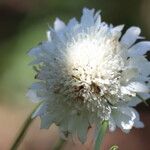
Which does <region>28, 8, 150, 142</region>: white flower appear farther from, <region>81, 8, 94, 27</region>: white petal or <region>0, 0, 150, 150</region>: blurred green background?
<region>0, 0, 150, 150</region>: blurred green background

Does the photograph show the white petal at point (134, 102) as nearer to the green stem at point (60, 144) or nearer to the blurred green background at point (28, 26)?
the green stem at point (60, 144)

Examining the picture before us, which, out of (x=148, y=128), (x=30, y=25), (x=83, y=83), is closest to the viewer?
(x=83, y=83)

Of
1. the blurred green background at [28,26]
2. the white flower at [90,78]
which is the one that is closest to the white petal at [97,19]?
the white flower at [90,78]

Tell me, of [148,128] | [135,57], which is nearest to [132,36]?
[135,57]

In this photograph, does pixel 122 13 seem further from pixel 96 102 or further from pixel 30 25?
pixel 96 102

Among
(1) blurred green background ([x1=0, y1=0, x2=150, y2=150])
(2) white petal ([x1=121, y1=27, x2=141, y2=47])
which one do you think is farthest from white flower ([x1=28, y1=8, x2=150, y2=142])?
(1) blurred green background ([x1=0, y1=0, x2=150, y2=150])
